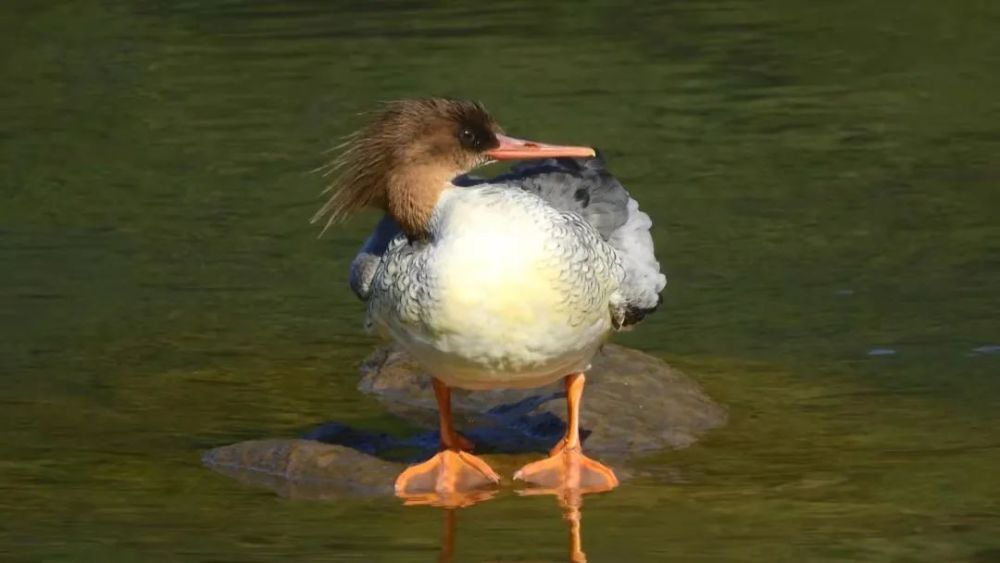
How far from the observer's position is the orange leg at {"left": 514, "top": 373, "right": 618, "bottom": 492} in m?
7.07

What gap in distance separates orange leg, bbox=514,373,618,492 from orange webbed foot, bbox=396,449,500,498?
0.13 meters

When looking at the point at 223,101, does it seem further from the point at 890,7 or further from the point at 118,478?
the point at 118,478

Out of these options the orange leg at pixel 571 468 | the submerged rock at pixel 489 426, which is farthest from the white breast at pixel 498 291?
the submerged rock at pixel 489 426

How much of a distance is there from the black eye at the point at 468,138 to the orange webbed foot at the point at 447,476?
1.12 meters

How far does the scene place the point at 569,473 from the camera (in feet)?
23.3

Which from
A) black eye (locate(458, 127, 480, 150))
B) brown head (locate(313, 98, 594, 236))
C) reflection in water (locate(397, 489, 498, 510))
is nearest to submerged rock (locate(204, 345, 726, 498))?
reflection in water (locate(397, 489, 498, 510))

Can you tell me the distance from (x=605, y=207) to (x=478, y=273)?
1.13m

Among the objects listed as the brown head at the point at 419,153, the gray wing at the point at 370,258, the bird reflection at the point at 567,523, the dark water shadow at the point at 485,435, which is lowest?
the dark water shadow at the point at 485,435

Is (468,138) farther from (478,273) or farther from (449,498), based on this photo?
(449,498)

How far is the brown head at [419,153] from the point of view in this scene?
6926 mm

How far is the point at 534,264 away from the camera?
6.66m

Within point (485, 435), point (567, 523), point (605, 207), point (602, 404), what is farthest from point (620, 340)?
point (567, 523)

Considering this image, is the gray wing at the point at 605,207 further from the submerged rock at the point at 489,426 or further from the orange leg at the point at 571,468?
the submerged rock at the point at 489,426

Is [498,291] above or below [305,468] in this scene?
above
